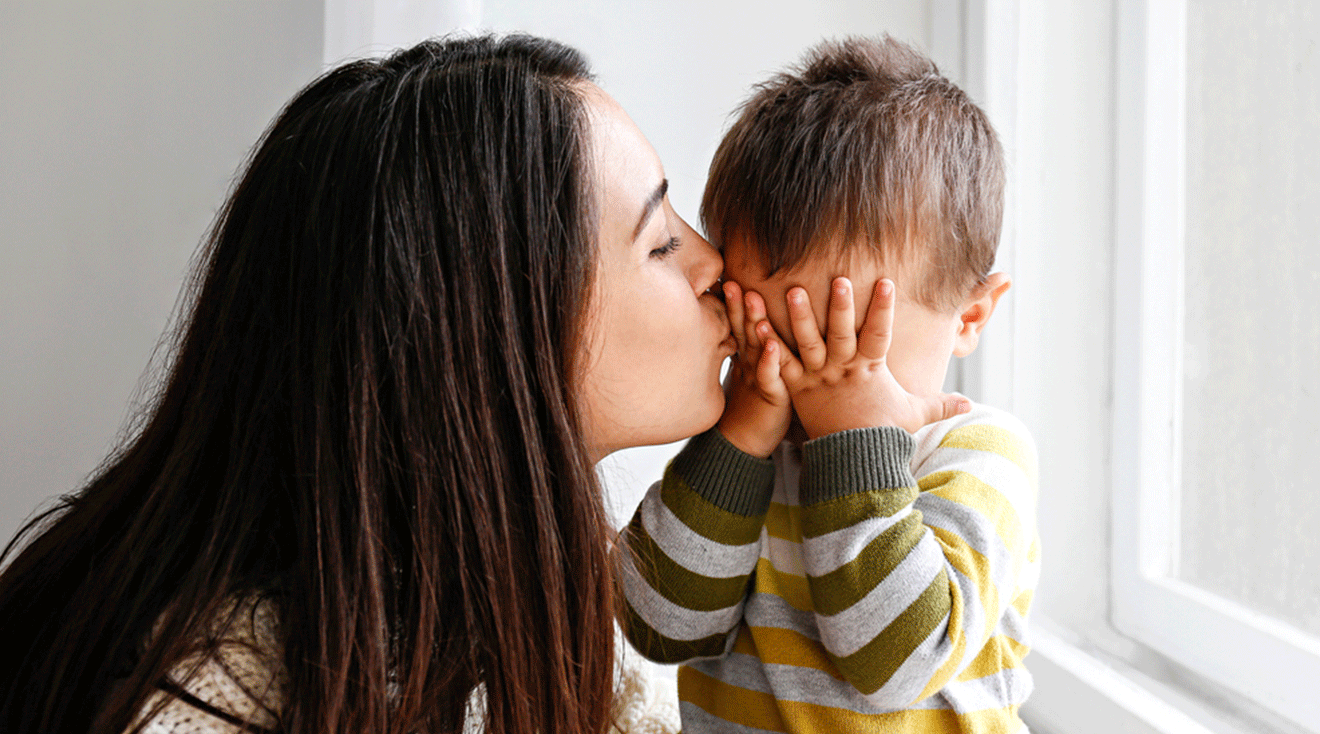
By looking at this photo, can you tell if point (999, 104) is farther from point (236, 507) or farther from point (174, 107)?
point (174, 107)

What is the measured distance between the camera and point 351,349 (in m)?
0.55

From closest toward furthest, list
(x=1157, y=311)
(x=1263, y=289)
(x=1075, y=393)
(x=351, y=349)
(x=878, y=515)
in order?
(x=351, y=349) < (x=878, y=515) < (x=1263, y=289) < (x=1157, y=311) < (x=1075, y=393)

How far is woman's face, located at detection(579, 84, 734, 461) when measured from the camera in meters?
0.64

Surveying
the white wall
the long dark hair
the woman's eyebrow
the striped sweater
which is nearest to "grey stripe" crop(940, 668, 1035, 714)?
the striped sweater

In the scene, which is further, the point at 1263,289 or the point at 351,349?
the point at 1263,289

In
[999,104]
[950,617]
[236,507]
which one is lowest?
[950,617]

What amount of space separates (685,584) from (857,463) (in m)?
0.18

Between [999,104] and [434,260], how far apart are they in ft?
2.75

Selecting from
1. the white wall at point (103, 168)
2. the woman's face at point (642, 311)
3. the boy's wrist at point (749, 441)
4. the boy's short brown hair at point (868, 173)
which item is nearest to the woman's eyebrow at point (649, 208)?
the woman's face at point (642, 311)

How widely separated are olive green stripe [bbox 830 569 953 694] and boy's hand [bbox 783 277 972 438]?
0.14 meters

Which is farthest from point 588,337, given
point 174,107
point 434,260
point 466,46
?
point 174,107

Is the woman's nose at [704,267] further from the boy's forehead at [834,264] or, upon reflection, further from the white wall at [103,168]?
the white wall at [103,168]

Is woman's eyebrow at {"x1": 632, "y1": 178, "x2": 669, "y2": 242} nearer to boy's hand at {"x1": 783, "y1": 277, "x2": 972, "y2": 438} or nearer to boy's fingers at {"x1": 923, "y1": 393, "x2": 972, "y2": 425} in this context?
boy's hand at {"x1": 783, "y1": 277, "x2": 972, "y2": 438}

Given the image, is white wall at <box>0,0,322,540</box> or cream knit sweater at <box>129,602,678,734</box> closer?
cream knit sweater at <box>129,602,678,734</box>
